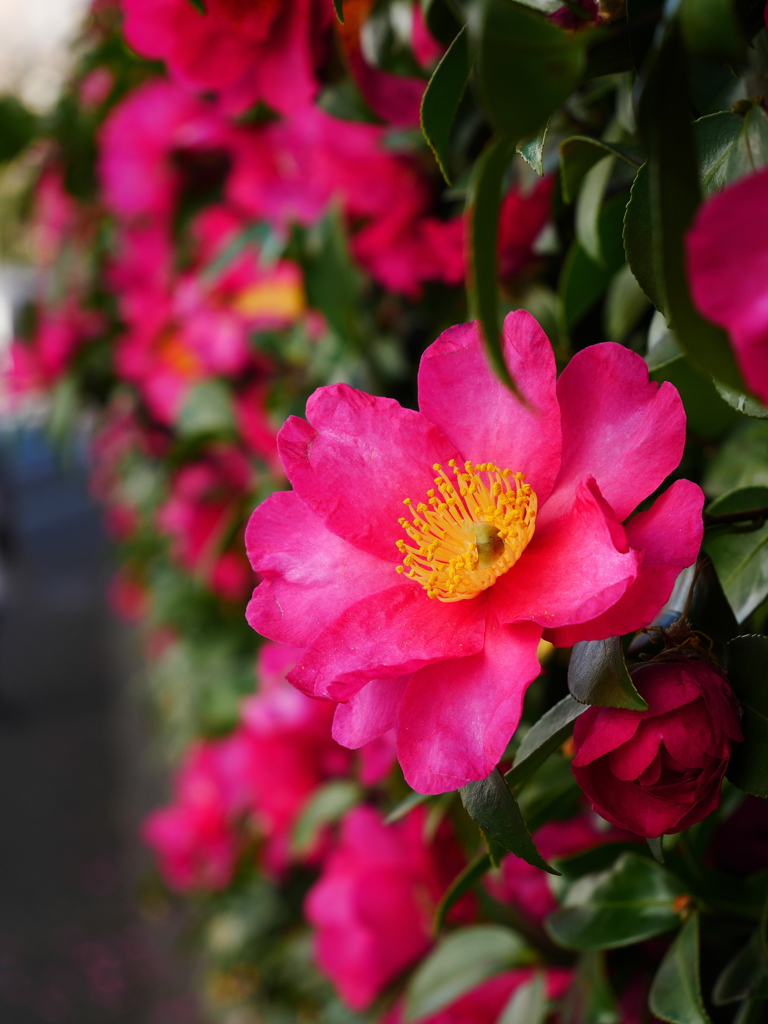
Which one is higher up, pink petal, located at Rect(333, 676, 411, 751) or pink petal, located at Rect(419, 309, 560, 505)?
pink petal, located at Rect(419, 309, 560, 505)

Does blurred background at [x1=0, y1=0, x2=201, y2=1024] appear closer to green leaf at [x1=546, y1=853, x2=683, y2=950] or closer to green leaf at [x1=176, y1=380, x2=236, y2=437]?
green leaf at [x1=176, y1=380, x2=236, y2=437]

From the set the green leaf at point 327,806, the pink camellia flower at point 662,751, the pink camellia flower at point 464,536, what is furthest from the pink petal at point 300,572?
the green leaf at point 327,806

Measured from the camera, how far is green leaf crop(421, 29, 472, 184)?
12.5 inches

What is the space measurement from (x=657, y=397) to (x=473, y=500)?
0.10m

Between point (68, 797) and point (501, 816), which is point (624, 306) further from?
point (68, 797)

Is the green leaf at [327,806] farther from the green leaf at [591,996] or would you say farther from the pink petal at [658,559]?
the pink petal at [658,559]

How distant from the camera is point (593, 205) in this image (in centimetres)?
46

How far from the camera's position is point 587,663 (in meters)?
0.30

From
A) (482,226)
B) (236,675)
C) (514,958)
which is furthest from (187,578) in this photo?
(482,226)

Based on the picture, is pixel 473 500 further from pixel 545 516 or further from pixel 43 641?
pixel 43 641

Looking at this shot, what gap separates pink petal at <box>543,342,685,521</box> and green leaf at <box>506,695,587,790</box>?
73 mm

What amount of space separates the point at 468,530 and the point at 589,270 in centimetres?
19

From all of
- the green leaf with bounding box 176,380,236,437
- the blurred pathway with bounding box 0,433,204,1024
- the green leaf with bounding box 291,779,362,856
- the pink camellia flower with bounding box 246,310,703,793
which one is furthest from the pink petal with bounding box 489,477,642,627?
the blurred pathway with bounding box 0,433,204,1024

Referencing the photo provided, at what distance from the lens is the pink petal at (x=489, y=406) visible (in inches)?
12.5
